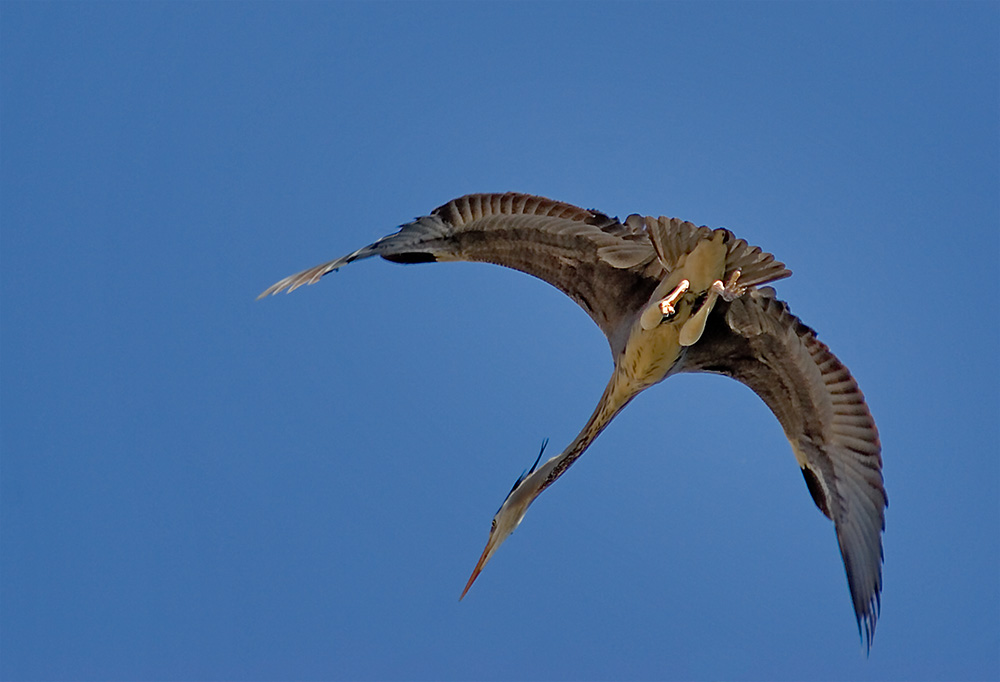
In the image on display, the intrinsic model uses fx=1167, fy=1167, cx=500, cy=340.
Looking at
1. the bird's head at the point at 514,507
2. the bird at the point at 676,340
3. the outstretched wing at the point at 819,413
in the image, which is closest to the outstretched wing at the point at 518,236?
the bird at the point at 676,340

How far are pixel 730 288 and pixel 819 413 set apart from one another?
1.60m

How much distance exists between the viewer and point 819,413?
10133 millimetres

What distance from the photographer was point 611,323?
1071 cm

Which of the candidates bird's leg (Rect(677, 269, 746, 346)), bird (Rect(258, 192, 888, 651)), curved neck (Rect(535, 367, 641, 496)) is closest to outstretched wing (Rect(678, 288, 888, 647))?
bird (Rect(258, 192, 888, 651))

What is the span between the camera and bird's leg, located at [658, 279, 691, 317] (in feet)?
31.4

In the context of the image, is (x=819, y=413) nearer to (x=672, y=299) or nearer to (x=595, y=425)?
(x=672, y=299)

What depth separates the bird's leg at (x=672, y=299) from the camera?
9.56 m

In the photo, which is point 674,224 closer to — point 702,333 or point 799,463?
point 702,333

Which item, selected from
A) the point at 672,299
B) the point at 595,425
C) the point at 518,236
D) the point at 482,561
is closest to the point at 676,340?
the point at 672,299

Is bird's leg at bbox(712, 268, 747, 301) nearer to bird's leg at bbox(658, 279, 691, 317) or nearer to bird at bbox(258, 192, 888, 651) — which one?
bird at bbox(258, 192, 888, 651)

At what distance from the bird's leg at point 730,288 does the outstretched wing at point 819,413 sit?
0.37 m

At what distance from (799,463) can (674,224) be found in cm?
268

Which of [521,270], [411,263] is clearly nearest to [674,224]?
[521,270]

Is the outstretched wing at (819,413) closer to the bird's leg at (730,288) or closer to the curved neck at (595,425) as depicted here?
the bird's leg at (730,288)
